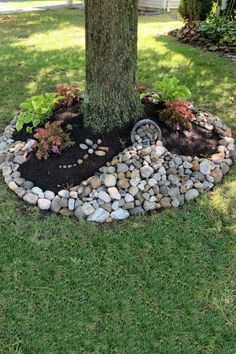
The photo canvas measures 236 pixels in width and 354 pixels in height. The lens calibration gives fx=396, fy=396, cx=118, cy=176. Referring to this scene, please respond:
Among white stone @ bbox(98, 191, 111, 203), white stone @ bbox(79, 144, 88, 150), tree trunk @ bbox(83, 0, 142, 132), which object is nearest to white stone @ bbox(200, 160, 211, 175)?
tree trunk @ bbox(83, 0, 142, 132)

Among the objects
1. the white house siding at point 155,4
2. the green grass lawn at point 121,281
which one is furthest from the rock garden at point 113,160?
the white house siding at point 155,4

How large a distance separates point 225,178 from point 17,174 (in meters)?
1.76

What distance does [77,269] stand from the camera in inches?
101

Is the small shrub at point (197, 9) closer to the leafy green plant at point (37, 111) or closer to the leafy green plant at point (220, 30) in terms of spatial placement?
the leafy green plant at point (220, 30)

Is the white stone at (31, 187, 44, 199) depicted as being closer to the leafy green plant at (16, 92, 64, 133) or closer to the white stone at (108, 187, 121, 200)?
the white stone at (108, 187, 121, 200)

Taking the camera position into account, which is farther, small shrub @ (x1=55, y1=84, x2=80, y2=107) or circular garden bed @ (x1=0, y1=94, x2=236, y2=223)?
small shrub @ (x1=55, y1=84, x2=80, y2=107)

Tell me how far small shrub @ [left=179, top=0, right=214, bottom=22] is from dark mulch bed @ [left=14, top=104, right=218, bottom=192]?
15.7ft

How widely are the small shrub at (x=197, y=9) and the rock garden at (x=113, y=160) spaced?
15.2 feet

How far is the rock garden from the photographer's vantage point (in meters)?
3.02

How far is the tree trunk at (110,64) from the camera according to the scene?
311 centimetres

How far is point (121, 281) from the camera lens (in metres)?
2.49

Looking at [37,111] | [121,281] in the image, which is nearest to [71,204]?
[121,281]

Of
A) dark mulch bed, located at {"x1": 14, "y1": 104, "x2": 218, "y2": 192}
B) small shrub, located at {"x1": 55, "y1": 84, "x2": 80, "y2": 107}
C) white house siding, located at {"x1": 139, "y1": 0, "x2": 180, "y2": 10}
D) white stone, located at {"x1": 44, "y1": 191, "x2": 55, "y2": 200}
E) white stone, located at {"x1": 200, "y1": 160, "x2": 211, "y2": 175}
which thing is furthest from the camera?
white house siding, located at {"x1": 139, "y1": 0, "x2": 180, "y2": 10}

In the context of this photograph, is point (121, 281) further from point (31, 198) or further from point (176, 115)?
point (176, 115)
